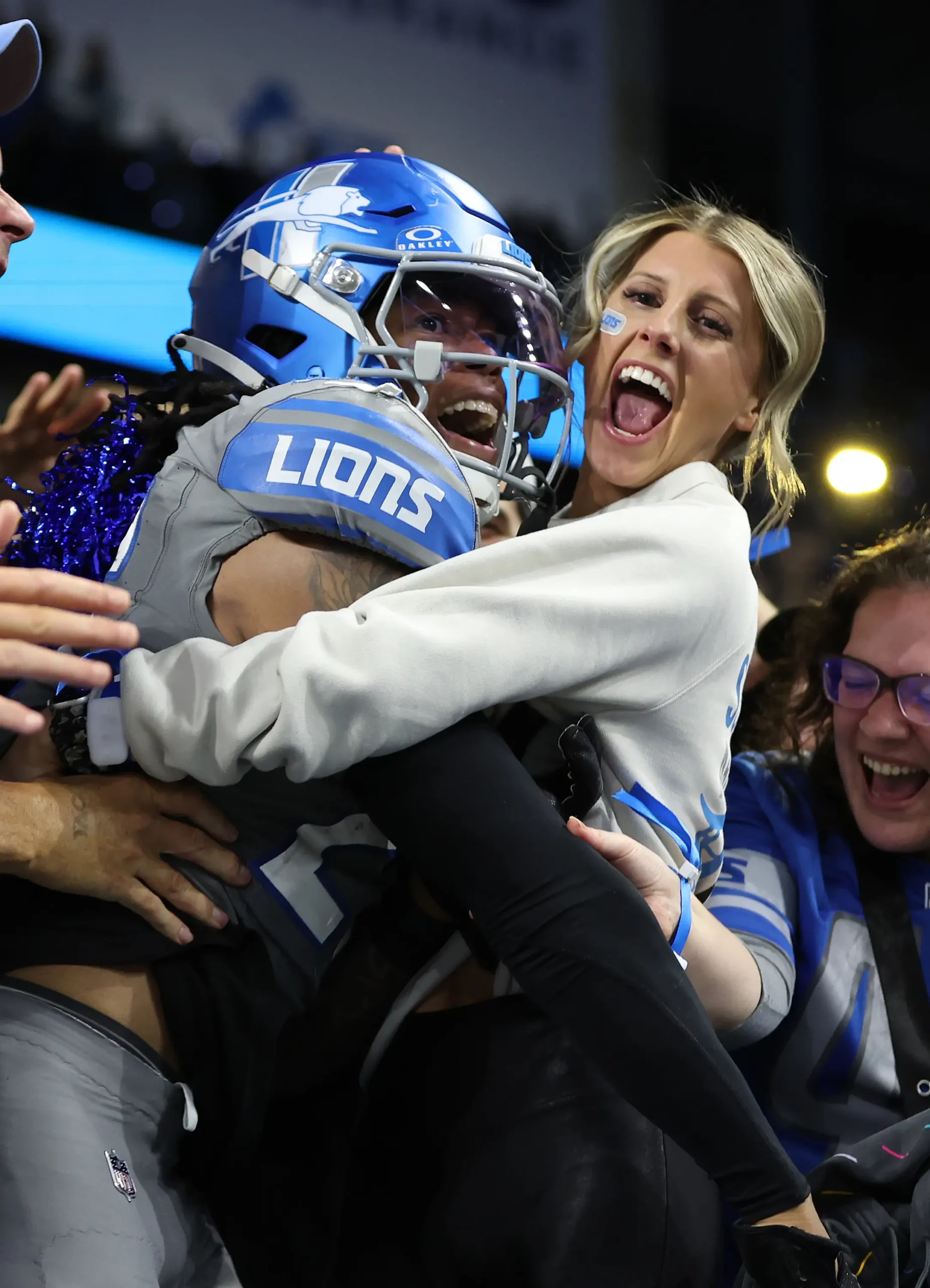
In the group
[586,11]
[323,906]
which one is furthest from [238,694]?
[586,11]

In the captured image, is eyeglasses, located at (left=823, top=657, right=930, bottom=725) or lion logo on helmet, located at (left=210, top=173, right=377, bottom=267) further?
eyeglasses, located at (left=823, top=657, right=930, bottom=725)

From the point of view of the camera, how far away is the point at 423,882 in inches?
54.7

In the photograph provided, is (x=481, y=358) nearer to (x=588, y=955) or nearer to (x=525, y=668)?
(x=525, y=668)

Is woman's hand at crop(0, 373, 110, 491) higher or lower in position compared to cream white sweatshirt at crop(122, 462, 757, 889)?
higher

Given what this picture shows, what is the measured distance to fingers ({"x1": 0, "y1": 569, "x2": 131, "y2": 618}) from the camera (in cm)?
104

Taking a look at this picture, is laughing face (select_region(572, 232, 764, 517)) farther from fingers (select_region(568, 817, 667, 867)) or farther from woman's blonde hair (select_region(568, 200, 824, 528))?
fingers (select_region(568, 817, 667, 867))

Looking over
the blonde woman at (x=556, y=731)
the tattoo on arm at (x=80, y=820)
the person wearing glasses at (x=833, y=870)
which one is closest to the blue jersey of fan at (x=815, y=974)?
the person wearing glasses at (x=833, y=870)

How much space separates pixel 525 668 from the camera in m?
1.15

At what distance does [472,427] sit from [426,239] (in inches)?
10.1

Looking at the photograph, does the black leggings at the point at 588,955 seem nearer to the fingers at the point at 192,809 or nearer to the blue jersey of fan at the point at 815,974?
the fingers at the point at 192,809

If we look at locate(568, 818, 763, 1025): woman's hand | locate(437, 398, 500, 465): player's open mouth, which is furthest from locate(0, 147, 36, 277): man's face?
locate(568, 818, 763, 1025): woman's hand

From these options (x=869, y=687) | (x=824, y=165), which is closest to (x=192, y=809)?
(x=869, y=687)

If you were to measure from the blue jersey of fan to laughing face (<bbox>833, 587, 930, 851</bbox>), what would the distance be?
57mm

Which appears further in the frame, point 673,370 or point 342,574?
point 673,370
